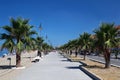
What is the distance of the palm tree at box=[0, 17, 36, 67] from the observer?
3008 centimetres

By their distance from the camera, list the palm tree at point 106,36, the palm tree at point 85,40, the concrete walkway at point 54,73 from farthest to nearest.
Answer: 1. the palm tree at point 85,40
2. the palm tree at point 106,36
3. the concrete walkway at point 54,73

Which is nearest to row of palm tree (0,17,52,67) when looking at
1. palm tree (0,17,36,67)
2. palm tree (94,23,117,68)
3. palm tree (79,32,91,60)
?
palm tree (0,17,36,67)

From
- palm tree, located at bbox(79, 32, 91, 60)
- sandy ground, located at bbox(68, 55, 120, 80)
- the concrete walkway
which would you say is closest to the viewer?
sandy ground, located at bbox(68, 55, 120, 80)

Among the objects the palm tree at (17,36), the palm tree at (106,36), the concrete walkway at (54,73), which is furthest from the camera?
the palm tree at (17,36)

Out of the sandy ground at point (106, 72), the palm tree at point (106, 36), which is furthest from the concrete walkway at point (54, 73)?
the palm tree at point (106, 36)

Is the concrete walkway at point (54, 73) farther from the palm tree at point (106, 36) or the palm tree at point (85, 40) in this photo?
the palm tree at point (85, 40)

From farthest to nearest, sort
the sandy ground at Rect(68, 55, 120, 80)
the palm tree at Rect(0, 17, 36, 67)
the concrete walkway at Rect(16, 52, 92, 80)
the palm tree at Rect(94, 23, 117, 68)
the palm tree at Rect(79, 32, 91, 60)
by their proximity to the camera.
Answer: the palm tree at Rect(79, 32, 91, 60) → the palm tree at Rect(0, 17, 36, 67) → the palm tree at Rect(94, 23, 117, 68) → the concrete walkway at Rect(16, 52, 92, 80) → the sandy ground at Rect(68, 55, 120, 80)

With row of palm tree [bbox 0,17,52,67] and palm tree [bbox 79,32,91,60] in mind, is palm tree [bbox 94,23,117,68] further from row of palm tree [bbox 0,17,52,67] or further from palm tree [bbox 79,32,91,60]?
palm tree [bbox 79,32,91,60]

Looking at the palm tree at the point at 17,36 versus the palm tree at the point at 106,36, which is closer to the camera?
the palm tree at the point at 106,36

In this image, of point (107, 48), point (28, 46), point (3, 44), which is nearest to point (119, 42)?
point (107, 48)

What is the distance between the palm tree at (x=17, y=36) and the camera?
1184 inches

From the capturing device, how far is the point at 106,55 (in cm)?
2855

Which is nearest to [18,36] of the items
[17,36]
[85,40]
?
[17,36]

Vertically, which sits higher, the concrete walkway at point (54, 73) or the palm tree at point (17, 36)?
the palm tree at point (17, 36)
